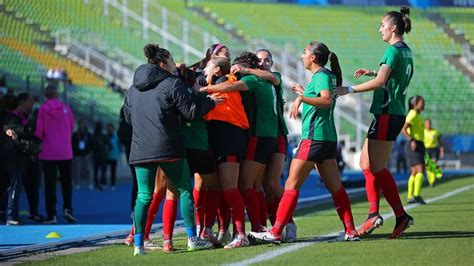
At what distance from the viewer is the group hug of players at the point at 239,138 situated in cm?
1009

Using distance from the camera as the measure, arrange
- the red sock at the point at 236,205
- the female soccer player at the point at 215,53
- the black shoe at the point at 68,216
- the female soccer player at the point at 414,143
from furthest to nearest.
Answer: the female soccer player at the point at 414,143, the black shoe at the point at 68,216, the female soccer player at the point at 215,53, the red sock at the point at 236,205

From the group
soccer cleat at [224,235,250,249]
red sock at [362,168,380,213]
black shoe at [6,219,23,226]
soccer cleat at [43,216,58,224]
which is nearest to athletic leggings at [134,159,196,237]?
soccer cleat at [224,235,250,249]

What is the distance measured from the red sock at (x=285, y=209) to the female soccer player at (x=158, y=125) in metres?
0.83

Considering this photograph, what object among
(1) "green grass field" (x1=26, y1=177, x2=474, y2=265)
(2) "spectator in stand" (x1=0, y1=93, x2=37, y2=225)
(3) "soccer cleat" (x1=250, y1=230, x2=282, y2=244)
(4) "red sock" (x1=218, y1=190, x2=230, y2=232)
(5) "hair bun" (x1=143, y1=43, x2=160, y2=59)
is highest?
(5) "hair bun" (x1=143, y1=43, x2=160, y2=59)

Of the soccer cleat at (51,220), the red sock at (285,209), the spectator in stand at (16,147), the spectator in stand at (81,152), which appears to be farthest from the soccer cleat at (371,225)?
the spectator in stand at (81,152)

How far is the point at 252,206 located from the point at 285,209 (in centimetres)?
46

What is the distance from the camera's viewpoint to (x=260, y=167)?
1106 centimetres

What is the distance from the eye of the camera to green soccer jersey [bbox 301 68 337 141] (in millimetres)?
10648

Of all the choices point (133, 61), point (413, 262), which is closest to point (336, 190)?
point (413, 262)

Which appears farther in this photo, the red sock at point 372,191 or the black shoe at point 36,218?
the black shoe at point 36,218

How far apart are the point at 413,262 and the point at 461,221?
5.02 m

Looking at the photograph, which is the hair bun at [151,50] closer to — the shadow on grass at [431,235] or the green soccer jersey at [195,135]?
the green soccer jersey at [195,135]

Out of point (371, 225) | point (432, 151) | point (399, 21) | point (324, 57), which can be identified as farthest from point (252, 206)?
point (432, 151)

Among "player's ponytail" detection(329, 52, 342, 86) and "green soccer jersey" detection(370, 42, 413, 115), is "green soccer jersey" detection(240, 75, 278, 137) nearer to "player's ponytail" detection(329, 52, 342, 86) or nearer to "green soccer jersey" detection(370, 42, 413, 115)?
A: "player's ponytail" detection(329, 52, 342, 86)
